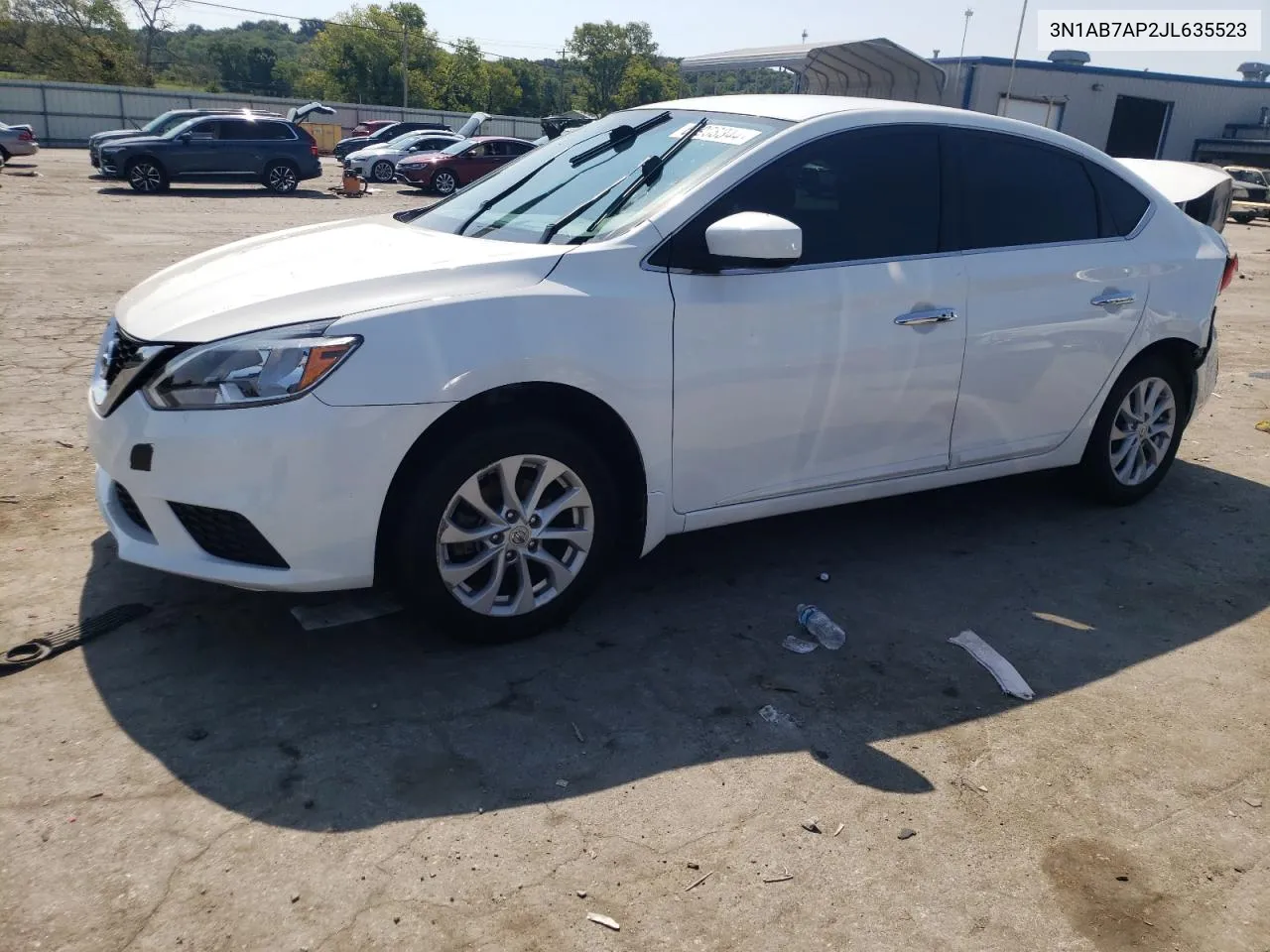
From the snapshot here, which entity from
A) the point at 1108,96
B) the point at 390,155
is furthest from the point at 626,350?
the point at 1108,96

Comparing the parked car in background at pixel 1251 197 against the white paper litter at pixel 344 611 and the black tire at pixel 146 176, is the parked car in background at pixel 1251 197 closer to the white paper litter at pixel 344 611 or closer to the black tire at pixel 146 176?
the black tire at pixel 146 176

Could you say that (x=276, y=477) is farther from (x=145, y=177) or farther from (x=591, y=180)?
(x=145, y=177)

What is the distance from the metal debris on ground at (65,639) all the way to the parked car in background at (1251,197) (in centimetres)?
3296

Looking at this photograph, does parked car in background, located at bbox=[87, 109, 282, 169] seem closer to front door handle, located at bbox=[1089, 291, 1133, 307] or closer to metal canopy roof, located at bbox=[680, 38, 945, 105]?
metal canopy roof, located at bbox=[680, 38, 945, 105]

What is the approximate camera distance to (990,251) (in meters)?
4.23

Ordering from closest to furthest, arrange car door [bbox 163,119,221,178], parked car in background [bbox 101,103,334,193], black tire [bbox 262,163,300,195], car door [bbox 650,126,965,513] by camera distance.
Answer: car door [bbox 650,126,965,513]
parked car in background [bbox 101,103,334,193]
car door [bbox 163,119,221,178]
black tire [bbox 262,163,300,195]

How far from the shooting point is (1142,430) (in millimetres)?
5059

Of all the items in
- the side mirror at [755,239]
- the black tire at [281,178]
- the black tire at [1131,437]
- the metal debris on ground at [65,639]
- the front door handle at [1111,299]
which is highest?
the side mirror at [755,239]

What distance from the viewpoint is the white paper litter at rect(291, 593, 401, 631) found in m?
3.55

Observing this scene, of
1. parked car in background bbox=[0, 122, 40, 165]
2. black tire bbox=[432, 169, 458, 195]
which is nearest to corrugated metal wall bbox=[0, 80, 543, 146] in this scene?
parked car in background bbox=[0, 122, 40, 165]

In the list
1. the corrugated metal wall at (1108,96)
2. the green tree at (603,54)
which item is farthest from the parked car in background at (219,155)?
the green tree at (603,54)

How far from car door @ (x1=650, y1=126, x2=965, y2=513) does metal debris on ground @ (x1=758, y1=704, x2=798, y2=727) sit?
79cm

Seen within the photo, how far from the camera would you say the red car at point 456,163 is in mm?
25847

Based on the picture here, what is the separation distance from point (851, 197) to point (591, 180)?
3.20 feet
